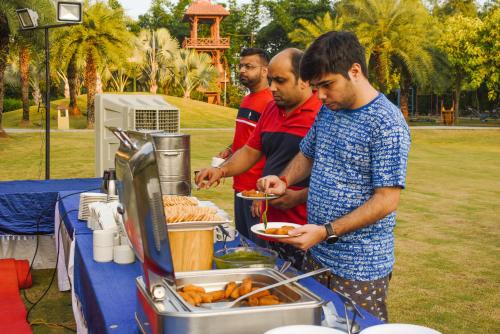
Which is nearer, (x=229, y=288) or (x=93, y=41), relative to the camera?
(x=229, y=288)

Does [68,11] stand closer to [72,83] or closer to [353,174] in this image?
[353,174]

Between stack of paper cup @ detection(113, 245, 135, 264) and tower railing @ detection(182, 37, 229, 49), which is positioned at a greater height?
tower railing @ detection(182, 37, 229, 49)

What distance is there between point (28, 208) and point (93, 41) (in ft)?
73.2

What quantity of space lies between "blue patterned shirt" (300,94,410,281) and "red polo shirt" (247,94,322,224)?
591mm

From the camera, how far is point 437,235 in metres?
7.60

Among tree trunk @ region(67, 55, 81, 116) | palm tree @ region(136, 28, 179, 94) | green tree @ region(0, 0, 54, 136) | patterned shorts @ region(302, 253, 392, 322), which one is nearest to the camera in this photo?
patterned shorts @ region(302, 253, 392, 322)

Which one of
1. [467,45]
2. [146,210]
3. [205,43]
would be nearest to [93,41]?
[467,45]

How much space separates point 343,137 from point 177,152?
137cm

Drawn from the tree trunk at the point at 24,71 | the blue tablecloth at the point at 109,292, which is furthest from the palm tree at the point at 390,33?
the blue tablecloth at the point at 109,292

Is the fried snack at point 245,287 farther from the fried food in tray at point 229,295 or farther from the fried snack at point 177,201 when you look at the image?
the fried snack at point 177,201

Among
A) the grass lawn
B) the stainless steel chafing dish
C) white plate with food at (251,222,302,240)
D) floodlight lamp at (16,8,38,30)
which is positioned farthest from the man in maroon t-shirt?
floodlight lamp at (16,8,38,30)

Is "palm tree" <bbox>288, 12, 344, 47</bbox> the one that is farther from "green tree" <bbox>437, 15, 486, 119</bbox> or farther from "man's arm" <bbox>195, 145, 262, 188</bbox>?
"man's arm" <bbox>195, 145, 262, 188</bbox>

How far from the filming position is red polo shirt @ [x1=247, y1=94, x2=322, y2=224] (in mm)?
3008

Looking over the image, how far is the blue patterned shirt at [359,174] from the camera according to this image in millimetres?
2113
